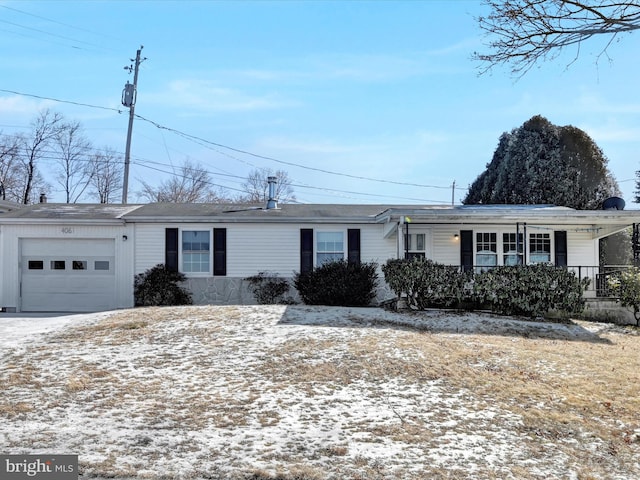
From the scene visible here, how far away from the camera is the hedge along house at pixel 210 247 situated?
16.0 metres

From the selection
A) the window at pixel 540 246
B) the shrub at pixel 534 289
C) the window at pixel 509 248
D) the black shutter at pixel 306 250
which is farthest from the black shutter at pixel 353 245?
the window at pixel 540 246

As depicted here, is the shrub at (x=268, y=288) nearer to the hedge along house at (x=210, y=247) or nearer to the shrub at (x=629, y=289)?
the hedge along house at (x=210, y=247)

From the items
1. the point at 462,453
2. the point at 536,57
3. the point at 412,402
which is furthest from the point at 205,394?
the point at 536,57

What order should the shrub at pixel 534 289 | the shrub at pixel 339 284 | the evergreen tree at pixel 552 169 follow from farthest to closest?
the evergreen tree at pixel 552 169 < the shrub at pixel 339 284 < the shrub at pixel 534 289

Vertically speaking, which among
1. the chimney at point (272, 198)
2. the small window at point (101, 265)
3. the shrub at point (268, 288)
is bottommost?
the shrub at point (268, 288)

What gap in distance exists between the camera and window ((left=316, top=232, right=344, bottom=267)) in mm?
16422

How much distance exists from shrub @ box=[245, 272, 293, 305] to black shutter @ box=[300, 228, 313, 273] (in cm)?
73

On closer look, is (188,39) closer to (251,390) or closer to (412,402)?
(251,390)

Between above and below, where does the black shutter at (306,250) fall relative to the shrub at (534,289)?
above

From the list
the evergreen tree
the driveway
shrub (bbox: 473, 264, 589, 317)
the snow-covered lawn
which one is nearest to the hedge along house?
the driveway

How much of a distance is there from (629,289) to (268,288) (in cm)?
992

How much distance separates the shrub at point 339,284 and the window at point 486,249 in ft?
11.3

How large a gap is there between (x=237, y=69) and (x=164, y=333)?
377 inches

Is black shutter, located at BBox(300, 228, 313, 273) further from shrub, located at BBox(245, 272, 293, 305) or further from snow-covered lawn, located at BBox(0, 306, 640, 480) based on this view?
snow-covered lawn, located at BBox(0, 306, 640, 480)
